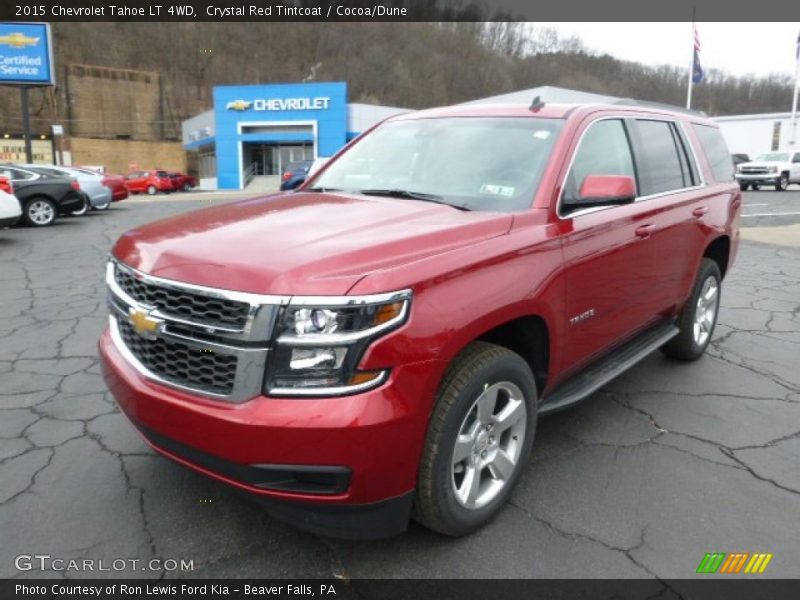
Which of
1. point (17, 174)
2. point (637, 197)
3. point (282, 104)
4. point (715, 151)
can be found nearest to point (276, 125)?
point (282, 104)

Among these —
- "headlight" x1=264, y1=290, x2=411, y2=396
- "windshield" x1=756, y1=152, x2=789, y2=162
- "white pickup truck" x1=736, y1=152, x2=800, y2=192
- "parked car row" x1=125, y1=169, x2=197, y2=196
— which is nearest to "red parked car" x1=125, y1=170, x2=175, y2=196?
"parked car row" x1=125, y1=169, x2=197, y2=196

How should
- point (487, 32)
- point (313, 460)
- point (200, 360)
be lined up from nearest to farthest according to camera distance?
point (313, 460), point (200, 360), point (487, 32)

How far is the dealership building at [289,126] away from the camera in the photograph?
43.8m

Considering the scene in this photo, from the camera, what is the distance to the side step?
3.04 m

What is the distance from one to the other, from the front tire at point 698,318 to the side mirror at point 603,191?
193 centimetres

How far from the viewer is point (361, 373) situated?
2.04m

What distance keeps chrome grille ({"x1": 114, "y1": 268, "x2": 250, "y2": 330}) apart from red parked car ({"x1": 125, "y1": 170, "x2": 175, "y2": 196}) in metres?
40.5

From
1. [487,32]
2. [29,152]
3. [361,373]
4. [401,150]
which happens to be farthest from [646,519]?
[487,32]

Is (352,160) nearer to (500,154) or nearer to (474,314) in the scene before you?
(500,154)

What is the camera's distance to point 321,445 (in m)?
2.01

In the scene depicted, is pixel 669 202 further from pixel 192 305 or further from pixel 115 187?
pixel 115 187

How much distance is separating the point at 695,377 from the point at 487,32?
277 feet

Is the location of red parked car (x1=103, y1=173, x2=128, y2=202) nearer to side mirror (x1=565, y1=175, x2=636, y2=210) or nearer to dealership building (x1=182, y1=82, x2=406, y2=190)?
side mirror (x1=565, y1=175, x2=636, y2=210)

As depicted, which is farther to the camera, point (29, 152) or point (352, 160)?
point (29, 152)
